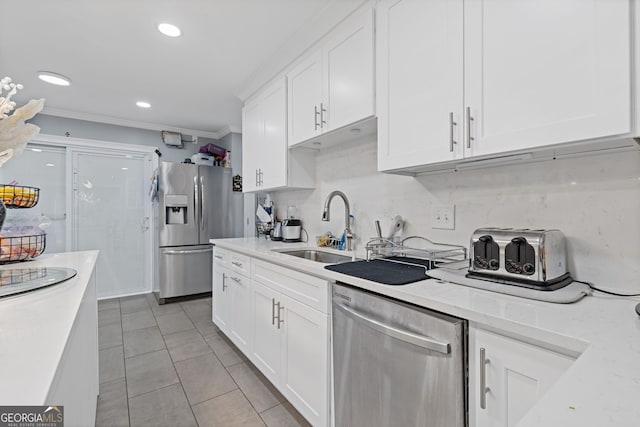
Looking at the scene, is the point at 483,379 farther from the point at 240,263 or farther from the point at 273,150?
the point at 273,150

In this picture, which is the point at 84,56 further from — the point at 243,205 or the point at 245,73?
the point at 243,205

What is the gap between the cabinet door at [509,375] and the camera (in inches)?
31.0

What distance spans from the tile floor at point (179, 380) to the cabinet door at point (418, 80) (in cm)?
159

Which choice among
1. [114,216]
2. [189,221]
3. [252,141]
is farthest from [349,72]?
[114,216]

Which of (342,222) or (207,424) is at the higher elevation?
(342,222)

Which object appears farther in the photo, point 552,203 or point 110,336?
point 110,336

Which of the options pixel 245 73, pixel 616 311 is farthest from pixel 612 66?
pixel 245 73

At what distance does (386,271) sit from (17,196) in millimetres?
1760

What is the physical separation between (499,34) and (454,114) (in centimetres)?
30

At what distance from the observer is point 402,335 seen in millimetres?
1082

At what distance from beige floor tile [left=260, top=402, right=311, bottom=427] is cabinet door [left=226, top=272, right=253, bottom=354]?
1.72 feet

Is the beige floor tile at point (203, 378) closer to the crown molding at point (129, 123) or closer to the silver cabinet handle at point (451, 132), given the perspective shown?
the silver cabinet handle at point (451, 132)

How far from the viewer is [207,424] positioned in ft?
5.56

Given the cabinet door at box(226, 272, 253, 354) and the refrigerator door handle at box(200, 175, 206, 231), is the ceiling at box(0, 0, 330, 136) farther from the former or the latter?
the cabinet door at box(226, 272, 253, 354)
